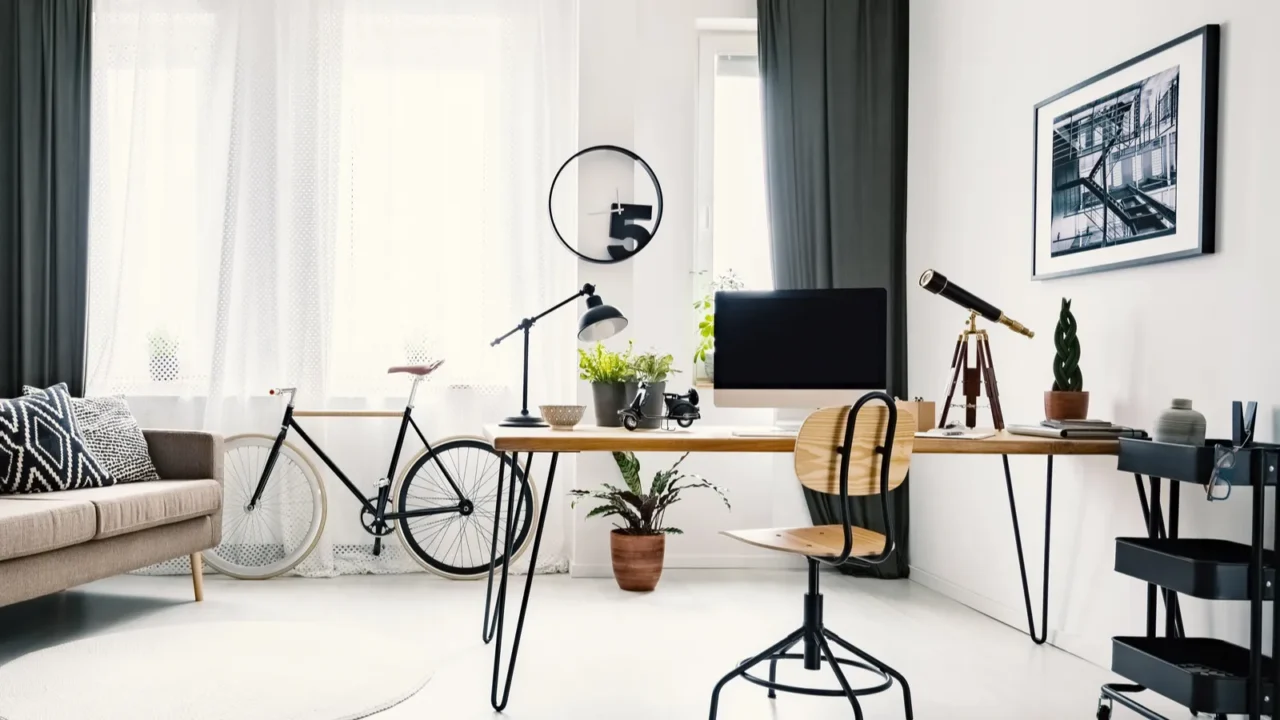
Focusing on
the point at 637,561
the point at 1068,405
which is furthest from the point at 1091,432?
the point at 637,561

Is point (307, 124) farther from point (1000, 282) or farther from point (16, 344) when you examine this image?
point (1000, 282)

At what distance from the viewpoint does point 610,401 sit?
293 cm

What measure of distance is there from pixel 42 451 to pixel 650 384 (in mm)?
2193

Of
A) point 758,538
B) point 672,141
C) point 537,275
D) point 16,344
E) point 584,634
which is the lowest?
point 584,634

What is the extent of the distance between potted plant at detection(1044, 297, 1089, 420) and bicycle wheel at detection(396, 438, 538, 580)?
2.22m

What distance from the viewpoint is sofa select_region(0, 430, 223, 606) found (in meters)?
2.90

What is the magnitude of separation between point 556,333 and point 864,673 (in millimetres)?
2134

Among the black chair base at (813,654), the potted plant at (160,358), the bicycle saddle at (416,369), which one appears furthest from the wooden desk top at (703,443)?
the potted plant at (160,358)

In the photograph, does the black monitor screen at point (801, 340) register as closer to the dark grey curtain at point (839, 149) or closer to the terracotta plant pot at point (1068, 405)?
the terracotta plant pot at point (1068, 405)

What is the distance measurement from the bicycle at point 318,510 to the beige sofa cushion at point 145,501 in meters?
0.46

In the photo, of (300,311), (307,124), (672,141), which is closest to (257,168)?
(307,124)

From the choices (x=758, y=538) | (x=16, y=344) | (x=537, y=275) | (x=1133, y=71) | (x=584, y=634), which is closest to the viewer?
(x=758, y=538)

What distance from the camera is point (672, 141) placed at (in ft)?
15.2

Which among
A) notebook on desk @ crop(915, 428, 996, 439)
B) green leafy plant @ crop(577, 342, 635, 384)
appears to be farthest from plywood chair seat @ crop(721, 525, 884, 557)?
green leafy plant @ crop(577, 342, 635, 384)
